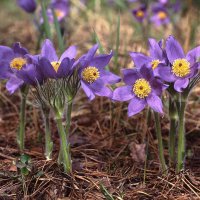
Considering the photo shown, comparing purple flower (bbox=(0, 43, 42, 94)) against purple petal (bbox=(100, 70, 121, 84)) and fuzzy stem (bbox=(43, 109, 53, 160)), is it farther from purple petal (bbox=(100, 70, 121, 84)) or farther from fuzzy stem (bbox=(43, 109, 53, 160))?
purple petal (bbox=(100, 70, 121, 84))

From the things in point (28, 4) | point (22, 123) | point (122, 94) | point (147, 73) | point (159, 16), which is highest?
point (147, 73)

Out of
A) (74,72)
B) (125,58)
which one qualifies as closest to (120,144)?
(74,72)

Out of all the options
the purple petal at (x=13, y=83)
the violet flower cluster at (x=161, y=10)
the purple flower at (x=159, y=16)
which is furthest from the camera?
the purple flower at (x=159, y=16)

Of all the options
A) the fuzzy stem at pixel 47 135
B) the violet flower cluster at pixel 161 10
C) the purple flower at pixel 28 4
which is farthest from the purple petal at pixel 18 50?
the violet flower cluster at pixel 161 10

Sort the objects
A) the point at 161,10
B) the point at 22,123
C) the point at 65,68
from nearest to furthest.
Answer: the point at 65,68, the point at 22,123, the point at 161,10

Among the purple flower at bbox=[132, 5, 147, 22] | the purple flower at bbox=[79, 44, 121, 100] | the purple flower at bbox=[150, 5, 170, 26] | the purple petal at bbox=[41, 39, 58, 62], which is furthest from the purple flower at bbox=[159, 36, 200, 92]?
the purple flower at bbox=[150, 5, 170, 26]

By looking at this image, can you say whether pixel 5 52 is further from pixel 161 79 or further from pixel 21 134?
pixel 161 79

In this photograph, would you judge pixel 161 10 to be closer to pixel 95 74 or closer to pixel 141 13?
pixel 141 13

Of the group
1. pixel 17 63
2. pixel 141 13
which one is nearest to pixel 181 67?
pixel 17 63

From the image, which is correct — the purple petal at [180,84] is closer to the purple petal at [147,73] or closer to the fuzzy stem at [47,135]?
the purple petal at [147,73]
